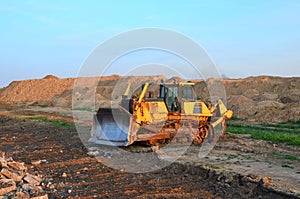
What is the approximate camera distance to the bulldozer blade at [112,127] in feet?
40.6

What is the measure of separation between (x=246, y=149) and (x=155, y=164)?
4178 millimetres

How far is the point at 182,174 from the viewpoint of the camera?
9.65m

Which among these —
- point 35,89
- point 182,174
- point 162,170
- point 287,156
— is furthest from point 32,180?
point 35,89

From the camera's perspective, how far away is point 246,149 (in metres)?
13.3

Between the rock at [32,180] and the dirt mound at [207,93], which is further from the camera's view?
the dirt mound at [207,93]

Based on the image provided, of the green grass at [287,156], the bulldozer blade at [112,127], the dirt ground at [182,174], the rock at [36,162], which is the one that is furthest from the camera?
the bulldozer blade at [112,127]

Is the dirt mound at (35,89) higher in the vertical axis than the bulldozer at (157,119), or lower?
higher

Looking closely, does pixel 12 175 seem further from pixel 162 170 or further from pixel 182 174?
pixel 182 174

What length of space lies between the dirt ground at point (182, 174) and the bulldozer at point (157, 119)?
0.83 metres

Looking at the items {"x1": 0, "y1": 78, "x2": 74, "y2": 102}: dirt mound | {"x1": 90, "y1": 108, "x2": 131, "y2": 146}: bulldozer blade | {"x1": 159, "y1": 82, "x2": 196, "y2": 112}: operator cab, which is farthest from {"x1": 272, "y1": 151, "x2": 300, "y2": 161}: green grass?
{"x1": 0, "y1": 78, "x2": 74, "y2": 102}: dirt mound

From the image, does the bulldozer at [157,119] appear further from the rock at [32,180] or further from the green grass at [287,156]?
the rock at [32,180]

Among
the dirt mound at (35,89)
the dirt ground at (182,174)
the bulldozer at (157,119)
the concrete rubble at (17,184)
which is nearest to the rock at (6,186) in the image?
the concrete rubble at (17,184)

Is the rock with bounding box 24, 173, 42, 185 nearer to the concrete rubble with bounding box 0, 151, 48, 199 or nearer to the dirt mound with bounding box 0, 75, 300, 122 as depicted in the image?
the concrete rubble with bounding box 0, 151, 48, 199

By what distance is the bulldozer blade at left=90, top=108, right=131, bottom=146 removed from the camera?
1237cm
